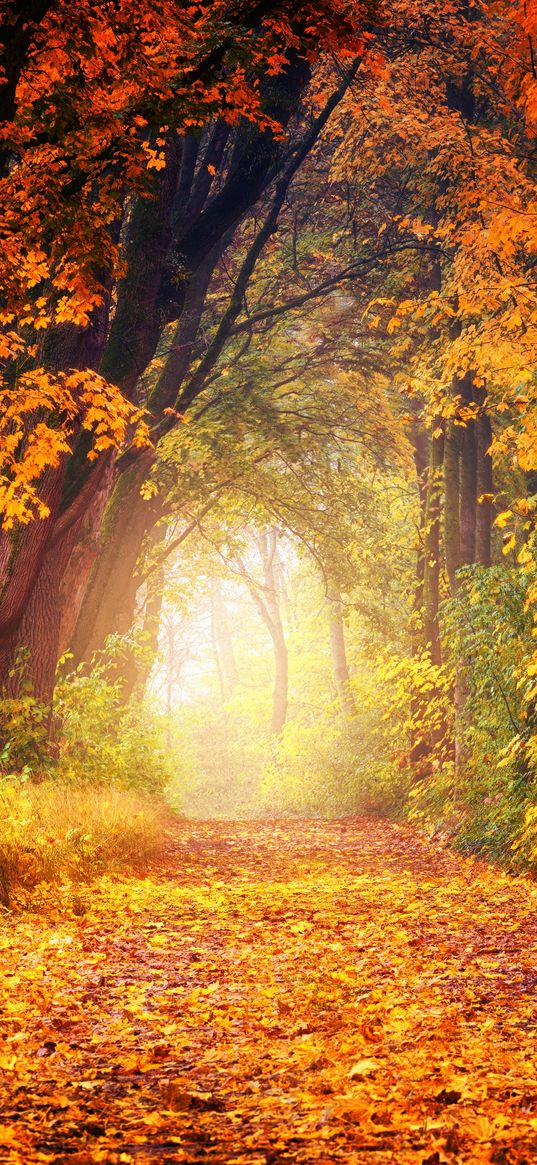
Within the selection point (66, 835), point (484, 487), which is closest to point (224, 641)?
point (484, 487)

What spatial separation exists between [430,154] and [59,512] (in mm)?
8284

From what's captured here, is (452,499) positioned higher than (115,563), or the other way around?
(452,499)

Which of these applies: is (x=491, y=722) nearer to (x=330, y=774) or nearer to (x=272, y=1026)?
(x=272, y=1026)

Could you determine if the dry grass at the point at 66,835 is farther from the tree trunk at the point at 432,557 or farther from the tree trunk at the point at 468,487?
the tree trunk at the point at 432,557

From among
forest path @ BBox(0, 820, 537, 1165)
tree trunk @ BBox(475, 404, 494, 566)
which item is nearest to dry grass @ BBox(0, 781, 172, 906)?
forest path @ BBox(0, 820, 537, 1165)

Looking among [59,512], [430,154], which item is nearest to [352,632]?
[430,154]

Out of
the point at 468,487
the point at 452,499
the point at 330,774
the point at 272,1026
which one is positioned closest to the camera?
the point at 272,1026

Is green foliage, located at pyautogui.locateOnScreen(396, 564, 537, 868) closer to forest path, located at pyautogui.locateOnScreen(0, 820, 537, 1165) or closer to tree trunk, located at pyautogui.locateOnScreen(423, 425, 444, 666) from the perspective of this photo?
forest path, located at pyautogui.locateOnScreen(0, 820, 537, 1165)

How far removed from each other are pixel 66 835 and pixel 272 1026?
4378 millimetres

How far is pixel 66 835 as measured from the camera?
865cm

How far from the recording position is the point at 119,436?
971 cm

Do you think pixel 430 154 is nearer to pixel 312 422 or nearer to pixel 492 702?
pixel 312 422

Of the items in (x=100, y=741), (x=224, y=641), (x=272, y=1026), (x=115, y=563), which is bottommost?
(x=272, y=1026)

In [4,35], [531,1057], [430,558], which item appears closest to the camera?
[531,1057]
